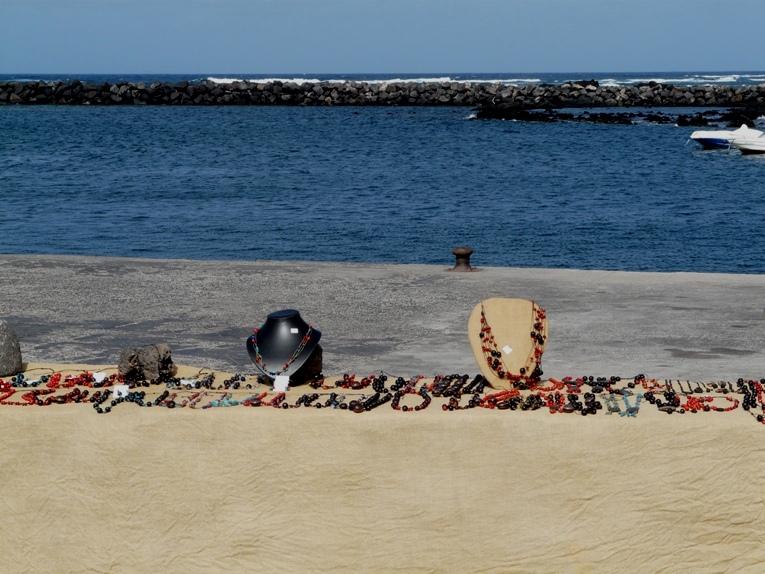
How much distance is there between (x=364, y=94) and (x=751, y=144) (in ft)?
175

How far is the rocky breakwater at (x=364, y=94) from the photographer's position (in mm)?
93250

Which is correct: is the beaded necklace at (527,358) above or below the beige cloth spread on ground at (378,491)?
above

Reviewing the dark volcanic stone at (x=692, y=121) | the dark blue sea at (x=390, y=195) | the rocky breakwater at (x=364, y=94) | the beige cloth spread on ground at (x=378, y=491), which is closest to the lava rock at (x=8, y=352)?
the beige cloth spread on ground at (x=378, y=491)

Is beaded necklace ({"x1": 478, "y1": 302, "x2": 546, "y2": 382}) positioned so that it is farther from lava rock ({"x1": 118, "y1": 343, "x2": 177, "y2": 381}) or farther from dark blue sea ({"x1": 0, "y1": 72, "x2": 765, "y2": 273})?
dark blue sea ({"x1": 0, "y1": 72, "x2": 765, "y2": 273})

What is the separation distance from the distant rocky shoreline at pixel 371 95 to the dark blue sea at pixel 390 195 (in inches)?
775

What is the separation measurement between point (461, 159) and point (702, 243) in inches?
1028

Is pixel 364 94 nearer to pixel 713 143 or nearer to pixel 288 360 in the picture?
pixel 713 143

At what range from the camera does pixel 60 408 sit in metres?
7.27

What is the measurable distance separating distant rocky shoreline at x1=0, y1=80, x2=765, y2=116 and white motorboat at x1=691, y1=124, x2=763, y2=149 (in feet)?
120

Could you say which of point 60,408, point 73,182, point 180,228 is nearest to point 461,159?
point 73,182

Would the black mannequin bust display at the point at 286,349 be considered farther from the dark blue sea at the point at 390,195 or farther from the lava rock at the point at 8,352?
the dark blue sea at the point at 390,195

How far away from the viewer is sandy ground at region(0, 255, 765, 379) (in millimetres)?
9727

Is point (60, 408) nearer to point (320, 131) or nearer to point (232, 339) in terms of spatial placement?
point (232, 339)

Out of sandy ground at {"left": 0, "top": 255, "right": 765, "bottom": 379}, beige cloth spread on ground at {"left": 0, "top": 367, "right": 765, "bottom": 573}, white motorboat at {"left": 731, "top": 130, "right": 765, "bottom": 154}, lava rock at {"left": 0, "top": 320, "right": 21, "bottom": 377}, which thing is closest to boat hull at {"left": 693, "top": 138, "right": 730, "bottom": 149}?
white motorboat at {"left": 731, "top": 130, "right": 765, "bottom": 154}
